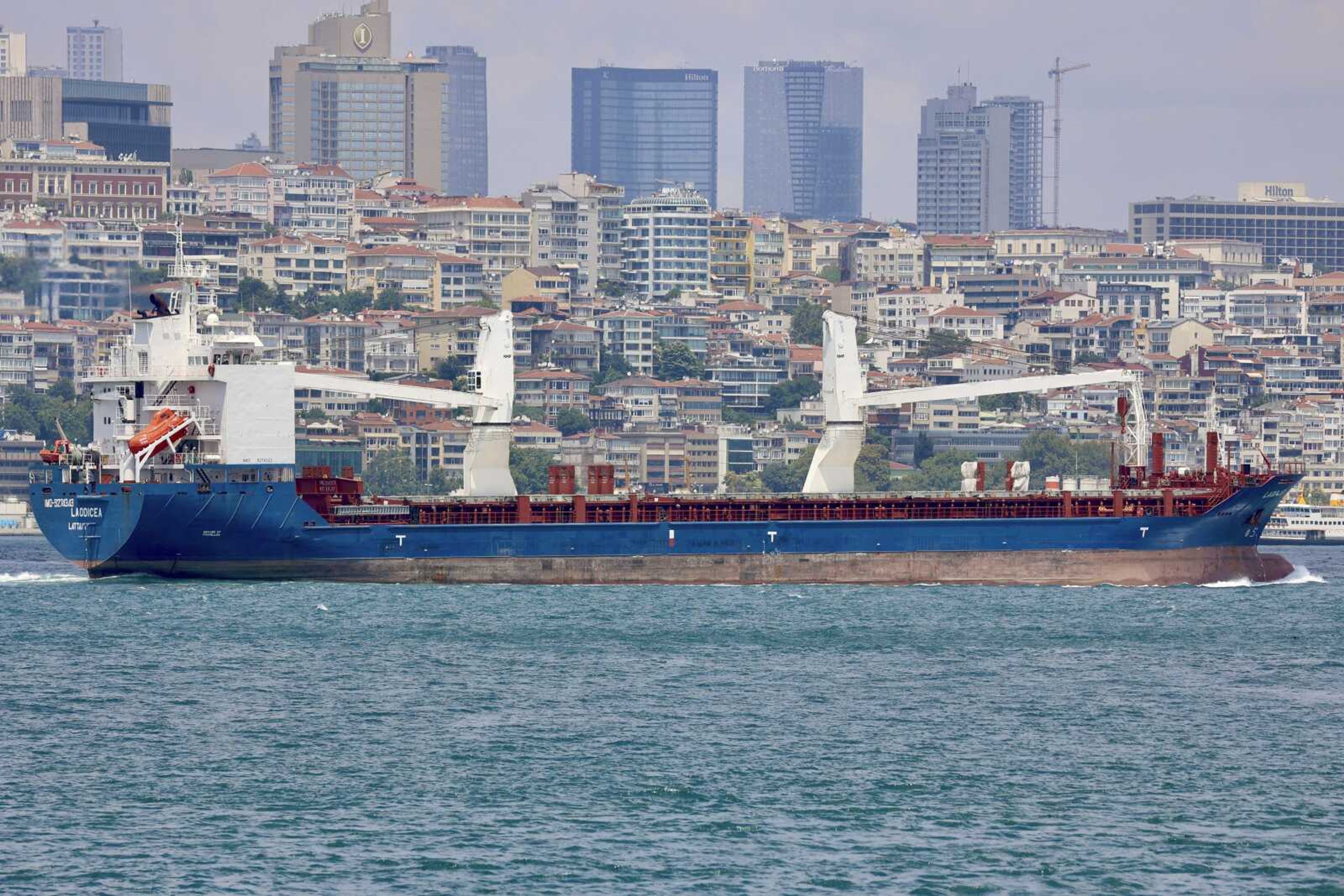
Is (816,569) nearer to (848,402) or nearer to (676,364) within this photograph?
(848,402)

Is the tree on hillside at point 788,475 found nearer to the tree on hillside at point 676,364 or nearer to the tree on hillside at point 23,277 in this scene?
the tree on hillside at point 676,364

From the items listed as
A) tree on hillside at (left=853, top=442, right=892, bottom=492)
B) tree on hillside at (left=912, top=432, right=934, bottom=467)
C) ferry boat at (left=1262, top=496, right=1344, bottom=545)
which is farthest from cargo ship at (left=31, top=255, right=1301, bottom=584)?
tree on hillside at (left=912, top=432, right=934, bottom=467)

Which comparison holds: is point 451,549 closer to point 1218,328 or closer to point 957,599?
point 957,599

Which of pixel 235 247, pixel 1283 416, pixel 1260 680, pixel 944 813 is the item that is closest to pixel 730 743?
pixel 944 813

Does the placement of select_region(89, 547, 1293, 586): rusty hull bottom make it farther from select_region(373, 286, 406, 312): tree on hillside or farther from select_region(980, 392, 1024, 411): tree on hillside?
select_region(373, 286, 406, 312): tree on hillside

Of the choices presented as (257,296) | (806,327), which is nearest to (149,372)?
(257,296)
